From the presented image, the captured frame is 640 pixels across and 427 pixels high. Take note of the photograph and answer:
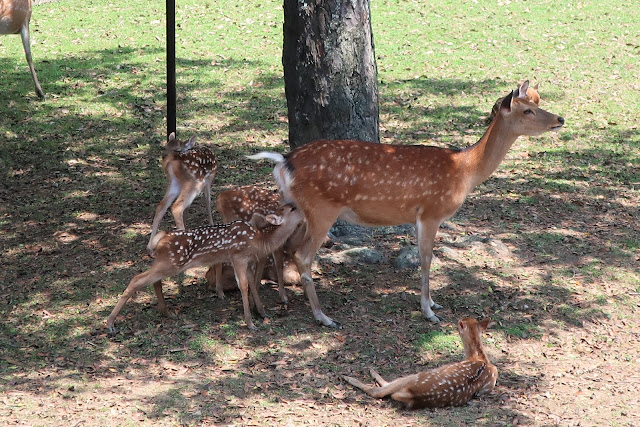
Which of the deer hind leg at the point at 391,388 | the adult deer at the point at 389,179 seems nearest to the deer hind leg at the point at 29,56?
the adult deer at the point at 389,179

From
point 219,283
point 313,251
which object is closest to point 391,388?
point 313,251

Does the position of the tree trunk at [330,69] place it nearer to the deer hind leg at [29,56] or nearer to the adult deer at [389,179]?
the adult deer at [389,179]

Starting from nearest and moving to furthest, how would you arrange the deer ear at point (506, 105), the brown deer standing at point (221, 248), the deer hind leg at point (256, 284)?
the brown deer standing at point (221, 248) → the deer hind leg at point (256, 284) → the deer ear at point (506, 105)

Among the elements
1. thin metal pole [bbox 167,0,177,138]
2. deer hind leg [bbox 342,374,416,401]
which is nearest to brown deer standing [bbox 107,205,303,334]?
deer hind leg [bbox 342,374,416,401]

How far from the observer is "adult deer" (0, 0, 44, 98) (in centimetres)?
1238

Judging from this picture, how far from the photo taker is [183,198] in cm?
842

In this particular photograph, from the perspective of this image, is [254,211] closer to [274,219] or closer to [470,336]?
[274,219]

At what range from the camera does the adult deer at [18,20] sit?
1238 centimetres

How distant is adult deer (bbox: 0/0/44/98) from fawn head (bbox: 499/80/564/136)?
7.40 m

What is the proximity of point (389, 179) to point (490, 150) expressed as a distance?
3.17 ft

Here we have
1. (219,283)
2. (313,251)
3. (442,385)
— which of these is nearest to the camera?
(442,385)

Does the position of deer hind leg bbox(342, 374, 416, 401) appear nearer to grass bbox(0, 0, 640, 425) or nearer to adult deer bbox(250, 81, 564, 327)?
grass bbox(0, 0, 640, 425)

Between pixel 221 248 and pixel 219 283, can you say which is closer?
pixel 221 248

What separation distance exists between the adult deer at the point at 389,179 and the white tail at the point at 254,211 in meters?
0.31
